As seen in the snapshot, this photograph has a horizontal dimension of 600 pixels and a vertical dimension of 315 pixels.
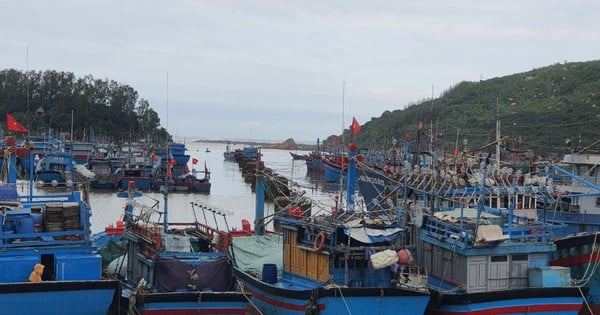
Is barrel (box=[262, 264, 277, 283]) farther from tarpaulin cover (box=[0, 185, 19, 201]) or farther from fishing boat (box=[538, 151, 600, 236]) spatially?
fishing boat (box=[538, 151, 600, 236])

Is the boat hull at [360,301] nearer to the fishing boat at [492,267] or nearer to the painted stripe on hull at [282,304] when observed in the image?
the painted stripe on hull at [282,304]

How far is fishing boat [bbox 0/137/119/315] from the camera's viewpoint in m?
17.1

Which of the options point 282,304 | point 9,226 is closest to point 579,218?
point 282,304

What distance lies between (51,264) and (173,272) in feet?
10.5

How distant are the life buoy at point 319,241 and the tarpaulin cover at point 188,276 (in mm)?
2637

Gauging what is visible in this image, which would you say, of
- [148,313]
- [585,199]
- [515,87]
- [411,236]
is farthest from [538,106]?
[148,313]

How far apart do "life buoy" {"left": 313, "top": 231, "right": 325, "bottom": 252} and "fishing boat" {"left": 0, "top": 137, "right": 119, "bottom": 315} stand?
548 centimetres

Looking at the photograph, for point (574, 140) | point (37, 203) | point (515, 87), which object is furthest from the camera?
point (515, 87)

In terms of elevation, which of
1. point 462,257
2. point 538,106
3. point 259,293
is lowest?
point 259,293

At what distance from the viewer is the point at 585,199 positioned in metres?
28.3

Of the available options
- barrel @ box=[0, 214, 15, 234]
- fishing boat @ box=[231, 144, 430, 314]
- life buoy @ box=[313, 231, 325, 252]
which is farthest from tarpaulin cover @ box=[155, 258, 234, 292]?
barrel @ box=[0, 214, 15, 234]

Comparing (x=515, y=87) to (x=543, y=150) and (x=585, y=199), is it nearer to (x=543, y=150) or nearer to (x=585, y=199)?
(x=543, y=150)

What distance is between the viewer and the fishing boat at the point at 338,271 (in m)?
18.8

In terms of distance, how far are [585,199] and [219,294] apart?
16.0 metres
